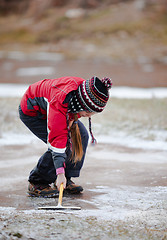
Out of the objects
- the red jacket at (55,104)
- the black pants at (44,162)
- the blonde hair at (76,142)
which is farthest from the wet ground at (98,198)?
the red jacket at (55,104)

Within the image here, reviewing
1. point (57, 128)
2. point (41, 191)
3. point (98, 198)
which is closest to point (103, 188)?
point (98, 198)

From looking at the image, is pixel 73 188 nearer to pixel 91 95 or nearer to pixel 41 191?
pixel 41 191

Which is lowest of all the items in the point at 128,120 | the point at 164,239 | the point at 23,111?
the point at 128,120

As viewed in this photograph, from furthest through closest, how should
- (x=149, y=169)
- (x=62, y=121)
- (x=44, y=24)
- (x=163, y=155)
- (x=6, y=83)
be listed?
(x=44, y=24)
(x=6, y=83)
(x=163, y=155)
(x=149, y=169)
(x=62, y=121)

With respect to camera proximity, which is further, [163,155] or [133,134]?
[133,134]

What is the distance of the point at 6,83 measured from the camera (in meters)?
12.2

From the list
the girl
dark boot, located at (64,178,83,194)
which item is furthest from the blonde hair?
dark boot, located at (64,178,83,194)

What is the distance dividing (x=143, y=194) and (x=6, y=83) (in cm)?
995

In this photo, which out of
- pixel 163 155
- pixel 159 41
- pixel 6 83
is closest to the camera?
pixel 163 155

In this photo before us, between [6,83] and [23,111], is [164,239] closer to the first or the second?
[23,111]

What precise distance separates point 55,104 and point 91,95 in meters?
0.24

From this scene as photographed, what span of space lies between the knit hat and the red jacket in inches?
2.4

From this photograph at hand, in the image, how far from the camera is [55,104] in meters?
2.40

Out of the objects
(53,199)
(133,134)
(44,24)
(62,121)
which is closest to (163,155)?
(133,134)
